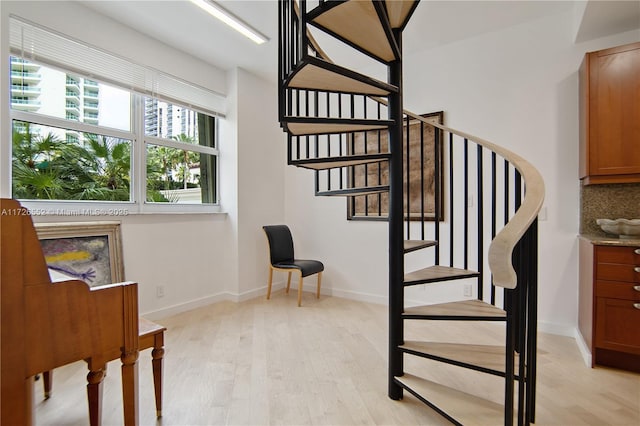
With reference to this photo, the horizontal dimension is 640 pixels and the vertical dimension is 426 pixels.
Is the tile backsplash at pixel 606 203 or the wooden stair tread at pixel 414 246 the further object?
the tile backsplash at pixel 606 203

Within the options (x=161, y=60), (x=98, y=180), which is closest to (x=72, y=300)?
(x=98, y=180)

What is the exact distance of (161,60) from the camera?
3.24 meters

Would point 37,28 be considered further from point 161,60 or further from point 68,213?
point 68,213

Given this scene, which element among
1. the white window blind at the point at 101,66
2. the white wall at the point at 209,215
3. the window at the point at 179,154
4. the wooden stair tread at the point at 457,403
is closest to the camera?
the wooden stair tread at the point at 457,403

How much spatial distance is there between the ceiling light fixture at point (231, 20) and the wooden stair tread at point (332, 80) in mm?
1328

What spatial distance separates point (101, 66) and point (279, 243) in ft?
8.09

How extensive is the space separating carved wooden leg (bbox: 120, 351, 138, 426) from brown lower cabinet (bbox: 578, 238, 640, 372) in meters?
2.78

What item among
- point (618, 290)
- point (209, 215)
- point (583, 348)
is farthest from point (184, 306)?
point (618, 290)

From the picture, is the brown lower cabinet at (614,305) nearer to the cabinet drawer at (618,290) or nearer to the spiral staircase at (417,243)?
the cabinet drawer at (618,290)

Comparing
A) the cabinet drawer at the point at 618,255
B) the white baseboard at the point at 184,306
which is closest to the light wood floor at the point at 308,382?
the white baseboard at the point at 184,306

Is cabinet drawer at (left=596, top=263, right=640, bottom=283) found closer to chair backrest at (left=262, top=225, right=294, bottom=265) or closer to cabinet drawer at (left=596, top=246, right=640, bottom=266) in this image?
cabinet drawer at (left=596, top=246, right=640, bottom=266)

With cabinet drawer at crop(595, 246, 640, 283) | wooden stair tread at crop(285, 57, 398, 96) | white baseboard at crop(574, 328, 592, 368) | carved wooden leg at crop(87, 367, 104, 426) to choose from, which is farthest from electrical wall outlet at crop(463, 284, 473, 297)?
carved wooden leg at crop(87, 367, 104, 426)

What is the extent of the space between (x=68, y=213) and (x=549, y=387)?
3.62m

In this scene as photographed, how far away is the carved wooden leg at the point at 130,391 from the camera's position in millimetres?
1335
